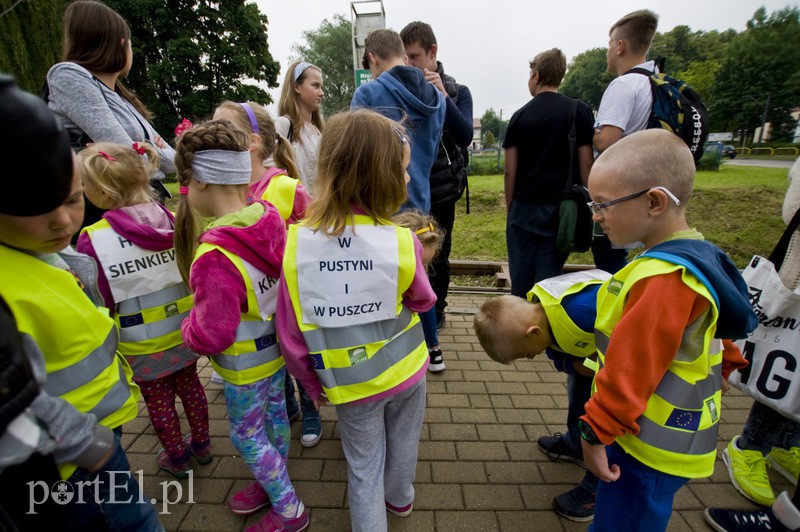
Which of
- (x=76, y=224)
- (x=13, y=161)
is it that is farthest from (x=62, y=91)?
(x=13, y=161)

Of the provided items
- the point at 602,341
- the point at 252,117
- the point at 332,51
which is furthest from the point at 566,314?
the point at 332,51

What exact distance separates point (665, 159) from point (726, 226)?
7867 mm

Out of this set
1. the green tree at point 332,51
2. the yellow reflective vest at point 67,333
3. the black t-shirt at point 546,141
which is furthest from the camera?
the green tree at point 332,51

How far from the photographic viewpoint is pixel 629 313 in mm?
1274

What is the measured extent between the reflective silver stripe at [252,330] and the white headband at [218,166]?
0.65m

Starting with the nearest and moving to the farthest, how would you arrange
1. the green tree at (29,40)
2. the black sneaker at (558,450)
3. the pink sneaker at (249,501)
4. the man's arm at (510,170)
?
the pink sneaker at (249,501)
the black sneaker at (558,450)
the man's arm at (510,170)
the green tree at (29,40)

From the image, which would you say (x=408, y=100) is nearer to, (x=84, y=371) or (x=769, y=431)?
(x=84, y=371)

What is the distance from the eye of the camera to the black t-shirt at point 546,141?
120 inches

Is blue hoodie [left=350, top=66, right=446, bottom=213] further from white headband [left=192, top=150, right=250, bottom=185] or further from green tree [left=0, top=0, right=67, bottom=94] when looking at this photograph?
green tree [left=0, top=0, right=67, bottom=94]

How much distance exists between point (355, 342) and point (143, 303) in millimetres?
1199

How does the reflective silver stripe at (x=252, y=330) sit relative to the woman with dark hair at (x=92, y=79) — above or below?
below

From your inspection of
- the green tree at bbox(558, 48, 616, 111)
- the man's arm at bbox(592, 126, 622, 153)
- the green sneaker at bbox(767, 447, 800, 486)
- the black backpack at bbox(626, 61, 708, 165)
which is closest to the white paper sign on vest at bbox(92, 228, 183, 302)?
→ the man's arm at bbox(592, 126, 622, 153)

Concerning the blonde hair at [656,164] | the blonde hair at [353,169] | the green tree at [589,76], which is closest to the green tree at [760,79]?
the green tree at [589,76]

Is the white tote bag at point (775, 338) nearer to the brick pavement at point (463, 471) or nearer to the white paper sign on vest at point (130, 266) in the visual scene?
the brick pavement at point (463, 471)
